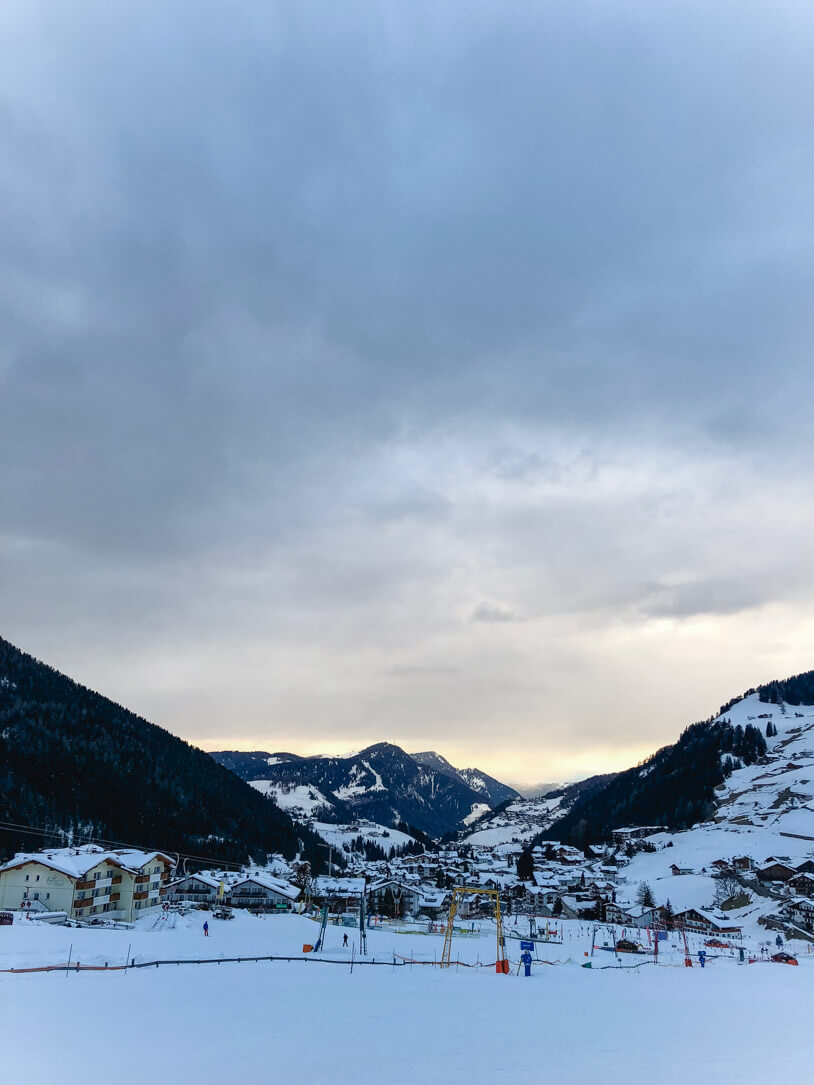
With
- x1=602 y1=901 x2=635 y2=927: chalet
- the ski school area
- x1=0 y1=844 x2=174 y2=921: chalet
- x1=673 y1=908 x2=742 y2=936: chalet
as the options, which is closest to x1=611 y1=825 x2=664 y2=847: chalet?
x1=602 y1=901 x2=635 y2=927: chalet

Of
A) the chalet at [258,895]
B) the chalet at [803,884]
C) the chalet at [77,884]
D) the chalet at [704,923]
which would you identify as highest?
the chalet at [77,884]

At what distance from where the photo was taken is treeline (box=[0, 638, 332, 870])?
128 metres

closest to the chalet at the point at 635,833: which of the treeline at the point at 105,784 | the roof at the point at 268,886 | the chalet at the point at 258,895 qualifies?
the treeline at the point at 105,784

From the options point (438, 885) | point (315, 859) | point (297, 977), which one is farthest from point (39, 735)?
point (297, 977)

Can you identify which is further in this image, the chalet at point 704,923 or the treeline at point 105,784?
the treeline at point 105,784

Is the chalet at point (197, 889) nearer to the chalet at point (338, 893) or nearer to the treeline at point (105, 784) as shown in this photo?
the chalet at point (338, 893)

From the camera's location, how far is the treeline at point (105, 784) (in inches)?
5032

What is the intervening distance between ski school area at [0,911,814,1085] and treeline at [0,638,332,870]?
8346 cm

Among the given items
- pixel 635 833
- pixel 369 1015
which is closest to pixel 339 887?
pixel 635 833

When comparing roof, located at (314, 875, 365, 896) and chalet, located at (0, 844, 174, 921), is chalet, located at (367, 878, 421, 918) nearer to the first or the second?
roof, located at (314, 875, 365, 896)

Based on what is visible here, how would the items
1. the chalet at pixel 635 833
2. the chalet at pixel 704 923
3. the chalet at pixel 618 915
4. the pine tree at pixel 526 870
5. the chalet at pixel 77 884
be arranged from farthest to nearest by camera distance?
the chalet at pixel 635 833 → the pine tree at pixel 526 870 → the chalet at pixel 618 915 → the chalet at pixel 704 923 → the chalet at pixel 77 884

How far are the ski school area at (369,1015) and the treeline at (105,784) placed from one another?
8346cm

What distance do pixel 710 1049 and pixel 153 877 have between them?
240 feet

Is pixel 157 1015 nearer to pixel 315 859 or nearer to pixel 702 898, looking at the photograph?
pixel 702 898
